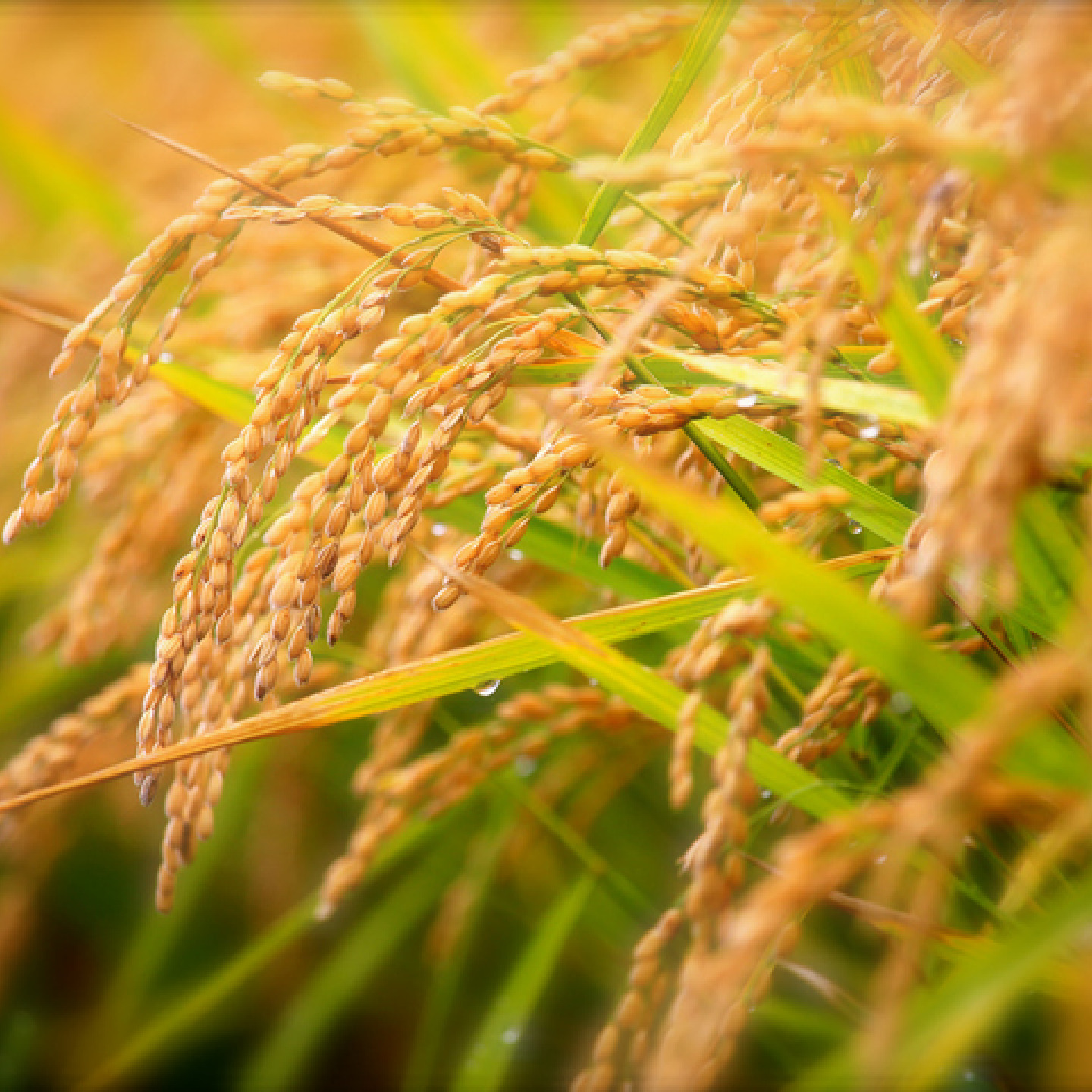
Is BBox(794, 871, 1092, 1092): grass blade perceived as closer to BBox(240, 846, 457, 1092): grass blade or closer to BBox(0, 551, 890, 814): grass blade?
BBox(0, 551, 890, 814): grass blade

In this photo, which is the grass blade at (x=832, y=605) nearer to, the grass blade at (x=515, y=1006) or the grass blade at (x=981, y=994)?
the grass blade at (x=981, y=994)

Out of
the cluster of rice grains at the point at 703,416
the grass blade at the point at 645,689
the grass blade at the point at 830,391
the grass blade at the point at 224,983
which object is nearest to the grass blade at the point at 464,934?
the grass blade at the point at 224,983

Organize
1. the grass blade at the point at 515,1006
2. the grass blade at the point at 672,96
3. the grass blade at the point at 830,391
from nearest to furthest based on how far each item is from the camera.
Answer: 1. the grass blade at the point at 830,391
2. the grass blade at the point at 672,96
3. the grass blade at the point at 515,1006

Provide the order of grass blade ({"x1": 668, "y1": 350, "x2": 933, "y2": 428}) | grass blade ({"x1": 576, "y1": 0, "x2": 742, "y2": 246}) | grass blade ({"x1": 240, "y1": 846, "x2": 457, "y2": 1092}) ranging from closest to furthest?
grass blade ({"x1": 668, "y1": 350, "x2": 933, "y2": 428}), grass blade ({"x1": 576, "y1": 0, "x2": 742, "y2": 246}), grass blade ({"x1": 240, "y1": 846, "x2": 457, "y2": 1092})

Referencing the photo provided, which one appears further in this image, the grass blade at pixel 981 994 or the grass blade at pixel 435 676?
the grass blade at pixel 435 676

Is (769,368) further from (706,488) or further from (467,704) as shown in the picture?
(467,704)

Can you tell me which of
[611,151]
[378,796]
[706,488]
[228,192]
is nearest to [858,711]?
[706,488]

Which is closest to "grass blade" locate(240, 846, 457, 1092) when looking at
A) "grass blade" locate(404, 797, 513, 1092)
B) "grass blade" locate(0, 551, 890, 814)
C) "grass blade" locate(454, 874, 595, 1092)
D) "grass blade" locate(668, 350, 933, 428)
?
"grass blade" locate(404, 797, 513, 1092)

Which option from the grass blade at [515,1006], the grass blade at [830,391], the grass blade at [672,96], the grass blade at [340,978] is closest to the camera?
the grass blade at [830,391]
